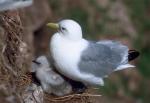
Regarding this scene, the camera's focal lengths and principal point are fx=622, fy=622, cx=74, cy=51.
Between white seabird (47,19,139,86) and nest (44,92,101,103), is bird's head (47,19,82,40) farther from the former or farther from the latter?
nest (44,92,101,103)

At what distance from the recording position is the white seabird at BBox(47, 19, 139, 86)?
10.6 ft

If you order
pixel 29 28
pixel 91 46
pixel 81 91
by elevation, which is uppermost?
pixel 29 28

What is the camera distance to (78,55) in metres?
3.28

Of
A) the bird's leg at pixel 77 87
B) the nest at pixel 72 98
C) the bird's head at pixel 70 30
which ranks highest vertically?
the bird's head at pixel 70 30

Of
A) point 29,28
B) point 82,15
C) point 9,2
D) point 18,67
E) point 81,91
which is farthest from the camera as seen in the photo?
point 82,15

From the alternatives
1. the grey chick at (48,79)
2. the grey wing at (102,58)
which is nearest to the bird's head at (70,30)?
the grey wing at (102,58)

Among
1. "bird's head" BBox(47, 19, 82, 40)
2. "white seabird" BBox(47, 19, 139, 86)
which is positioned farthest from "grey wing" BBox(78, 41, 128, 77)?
"bird's head" BBox(47, 19, 82, 40)

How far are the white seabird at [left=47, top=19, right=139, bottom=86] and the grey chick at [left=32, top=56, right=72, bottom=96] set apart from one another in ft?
0.21

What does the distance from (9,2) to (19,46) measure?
1.87 feet

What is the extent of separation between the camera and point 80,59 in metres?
3.29

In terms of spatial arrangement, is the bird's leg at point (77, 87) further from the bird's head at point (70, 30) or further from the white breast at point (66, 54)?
the bird's head at point (70, 30)

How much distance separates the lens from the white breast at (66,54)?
3.23 meters

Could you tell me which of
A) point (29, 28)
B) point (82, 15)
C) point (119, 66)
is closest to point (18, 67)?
point (119, 66)

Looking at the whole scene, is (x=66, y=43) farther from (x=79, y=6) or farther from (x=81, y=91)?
(x=79, y=6)
